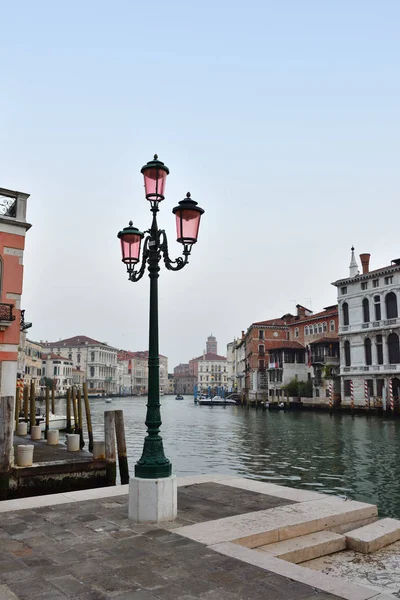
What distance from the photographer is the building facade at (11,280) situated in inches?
557

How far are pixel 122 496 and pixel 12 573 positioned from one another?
3.40m

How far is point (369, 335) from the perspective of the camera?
45625 millimetres

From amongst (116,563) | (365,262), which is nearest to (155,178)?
(116,563)

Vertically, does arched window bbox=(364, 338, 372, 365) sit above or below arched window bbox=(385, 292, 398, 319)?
below

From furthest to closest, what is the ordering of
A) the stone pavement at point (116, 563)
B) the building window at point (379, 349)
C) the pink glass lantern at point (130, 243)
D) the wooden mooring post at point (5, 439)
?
the building window at point (379, 349) → the wooden mooring post at point (5, 439) → the pink glass lantern at point (130, 243) → the stone pavement at point (116, 563)

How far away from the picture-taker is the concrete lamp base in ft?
20.9

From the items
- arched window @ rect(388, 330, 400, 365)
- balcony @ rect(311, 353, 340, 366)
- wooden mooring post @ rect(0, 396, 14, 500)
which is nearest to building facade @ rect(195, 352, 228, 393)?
balcony @ rect(311, 353, 340, 366)

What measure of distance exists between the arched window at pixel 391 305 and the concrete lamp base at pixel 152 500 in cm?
4005

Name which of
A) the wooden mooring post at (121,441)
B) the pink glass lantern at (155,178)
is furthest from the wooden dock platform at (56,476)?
the pink glass lantern at (155,178)

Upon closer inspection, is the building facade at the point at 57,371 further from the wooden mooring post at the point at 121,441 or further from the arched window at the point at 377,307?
the wooden mooring post at the point at 121,441

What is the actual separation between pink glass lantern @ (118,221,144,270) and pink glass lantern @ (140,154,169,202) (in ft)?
2.17

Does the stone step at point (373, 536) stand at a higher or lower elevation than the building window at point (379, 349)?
lower

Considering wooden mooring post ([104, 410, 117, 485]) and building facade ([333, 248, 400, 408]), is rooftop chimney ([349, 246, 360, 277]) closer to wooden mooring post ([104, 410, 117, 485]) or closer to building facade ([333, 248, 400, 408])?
building facade ([333, 248, 400, 408])

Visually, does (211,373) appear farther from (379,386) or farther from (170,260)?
(170,260)
